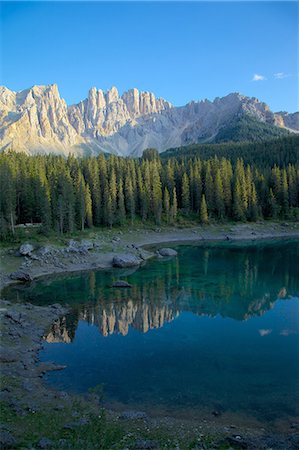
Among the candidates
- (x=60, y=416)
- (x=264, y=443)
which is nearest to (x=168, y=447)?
(x=264, y=443)

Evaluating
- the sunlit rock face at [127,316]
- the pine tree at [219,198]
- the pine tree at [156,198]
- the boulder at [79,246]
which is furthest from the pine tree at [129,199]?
the sunlit rock face at [127,316]

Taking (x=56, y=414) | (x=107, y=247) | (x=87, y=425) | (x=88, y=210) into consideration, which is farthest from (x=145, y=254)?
(x=87, y=425)

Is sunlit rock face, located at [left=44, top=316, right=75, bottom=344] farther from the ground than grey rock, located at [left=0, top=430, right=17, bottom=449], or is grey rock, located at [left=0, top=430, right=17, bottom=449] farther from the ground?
grey rock, located at [left=0, top=430, right=17, bottom=449]

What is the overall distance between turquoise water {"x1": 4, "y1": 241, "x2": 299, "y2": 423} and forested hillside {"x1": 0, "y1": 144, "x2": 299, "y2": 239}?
2900 cm

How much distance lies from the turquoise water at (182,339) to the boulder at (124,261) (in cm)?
334

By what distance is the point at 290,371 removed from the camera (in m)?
25.8

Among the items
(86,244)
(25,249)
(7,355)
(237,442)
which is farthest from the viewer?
(86,244)

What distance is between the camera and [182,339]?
32.3 metres

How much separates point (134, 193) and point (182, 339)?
7227 centimetres

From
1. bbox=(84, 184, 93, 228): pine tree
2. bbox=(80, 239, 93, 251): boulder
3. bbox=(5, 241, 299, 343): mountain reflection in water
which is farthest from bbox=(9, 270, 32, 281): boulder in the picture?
bbox=(84, 184, 93, 228): pine tree

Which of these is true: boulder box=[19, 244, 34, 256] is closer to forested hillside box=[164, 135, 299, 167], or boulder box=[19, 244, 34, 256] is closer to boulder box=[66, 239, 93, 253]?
boulder box=[66, 239, 93, 253]

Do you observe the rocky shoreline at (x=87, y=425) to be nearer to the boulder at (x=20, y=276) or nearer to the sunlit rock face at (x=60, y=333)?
the sunlit rock face at (x=60, y=333)

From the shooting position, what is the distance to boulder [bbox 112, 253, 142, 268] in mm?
62938

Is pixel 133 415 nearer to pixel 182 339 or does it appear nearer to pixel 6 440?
pixel 6 440
